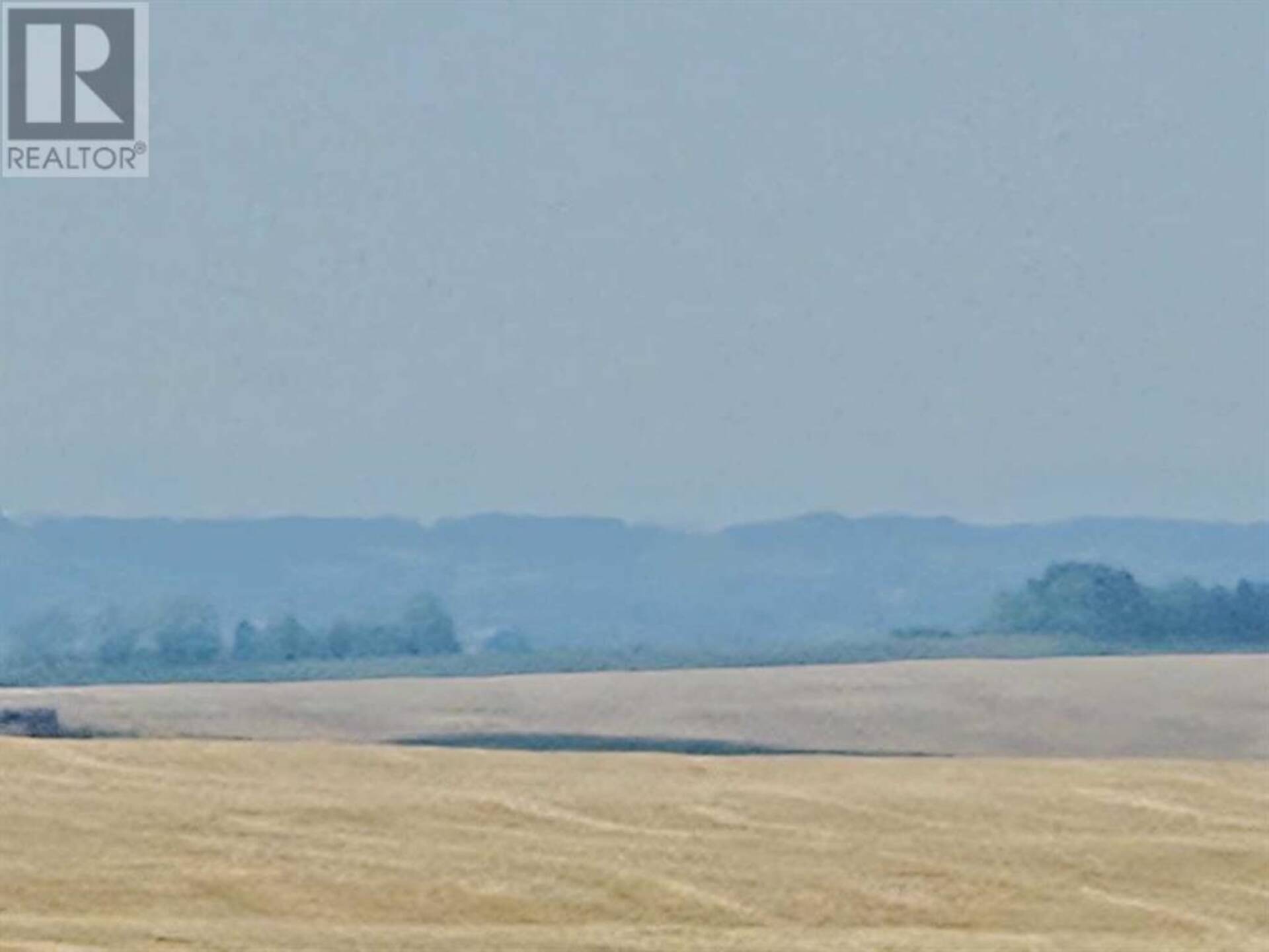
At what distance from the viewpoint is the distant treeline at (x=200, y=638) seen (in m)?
11.8

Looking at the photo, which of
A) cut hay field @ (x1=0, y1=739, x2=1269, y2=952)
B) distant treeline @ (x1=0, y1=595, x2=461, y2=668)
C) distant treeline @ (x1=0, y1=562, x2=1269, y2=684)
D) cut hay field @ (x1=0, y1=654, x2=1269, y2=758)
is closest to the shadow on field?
cut hay field @ (x1=0, y1=654, x2=1269, y2=758)

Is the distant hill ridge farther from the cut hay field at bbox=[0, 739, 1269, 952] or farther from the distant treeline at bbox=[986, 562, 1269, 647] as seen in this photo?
the cut hay field at bbox=[0, 739, 1269, 952]

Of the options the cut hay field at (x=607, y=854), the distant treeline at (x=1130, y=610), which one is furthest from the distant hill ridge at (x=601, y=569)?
the cut hay field at (x=607, y=854)

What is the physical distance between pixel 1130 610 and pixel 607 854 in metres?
4.67

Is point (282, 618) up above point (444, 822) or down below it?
above

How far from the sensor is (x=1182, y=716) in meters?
10.3

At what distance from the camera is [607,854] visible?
26.1ft

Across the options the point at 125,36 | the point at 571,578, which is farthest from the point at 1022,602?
the point at 125,36

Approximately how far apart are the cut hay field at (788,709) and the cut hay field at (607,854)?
789mm

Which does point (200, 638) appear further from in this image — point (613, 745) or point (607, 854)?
point (607, 854)

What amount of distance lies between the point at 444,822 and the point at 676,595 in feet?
14.1

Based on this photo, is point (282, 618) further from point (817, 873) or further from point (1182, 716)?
point (817, 873)

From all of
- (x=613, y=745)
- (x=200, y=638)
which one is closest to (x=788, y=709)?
(x=613, y=745)

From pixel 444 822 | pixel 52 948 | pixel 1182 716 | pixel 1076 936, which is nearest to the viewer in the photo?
pixel 52 948
